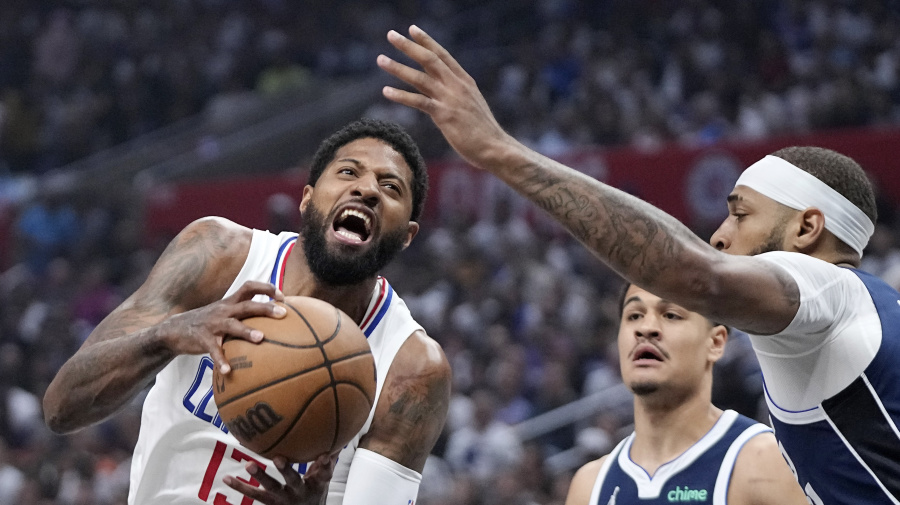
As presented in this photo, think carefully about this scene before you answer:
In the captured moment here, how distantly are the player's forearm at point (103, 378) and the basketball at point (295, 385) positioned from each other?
0.27m

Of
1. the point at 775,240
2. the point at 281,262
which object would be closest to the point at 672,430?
the point at 775,240

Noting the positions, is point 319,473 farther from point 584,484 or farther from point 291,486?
point 584,484

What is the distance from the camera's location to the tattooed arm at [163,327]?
305 centimetres

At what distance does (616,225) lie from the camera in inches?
106

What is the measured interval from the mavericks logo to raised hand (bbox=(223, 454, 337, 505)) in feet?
4.89

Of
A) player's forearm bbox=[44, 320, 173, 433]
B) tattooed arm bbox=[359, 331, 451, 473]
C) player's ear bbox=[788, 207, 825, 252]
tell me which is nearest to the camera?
player's ear bbox=[788, 207, 825, 252]

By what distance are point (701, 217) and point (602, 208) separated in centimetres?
807

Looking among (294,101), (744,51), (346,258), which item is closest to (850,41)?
(744,51)

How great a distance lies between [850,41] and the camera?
1206 cm

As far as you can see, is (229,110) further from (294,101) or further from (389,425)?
(389,425)

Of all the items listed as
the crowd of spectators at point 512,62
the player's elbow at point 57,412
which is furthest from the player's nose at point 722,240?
the crowd of spectators at point 512,62

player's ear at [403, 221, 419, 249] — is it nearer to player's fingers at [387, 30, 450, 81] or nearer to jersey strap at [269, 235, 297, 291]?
jersey strap at [269, 235, 297, 291]

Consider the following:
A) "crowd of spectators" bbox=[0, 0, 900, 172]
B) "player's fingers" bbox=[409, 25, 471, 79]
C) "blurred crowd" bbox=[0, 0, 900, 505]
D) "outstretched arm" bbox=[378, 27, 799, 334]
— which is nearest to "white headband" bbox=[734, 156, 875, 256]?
"outstretched arm" bbox=[378, 27, 799, 334]

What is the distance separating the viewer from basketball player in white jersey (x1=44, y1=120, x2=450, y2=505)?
359 cm
